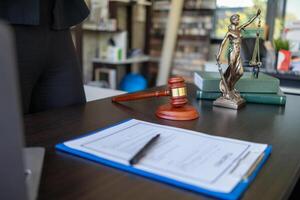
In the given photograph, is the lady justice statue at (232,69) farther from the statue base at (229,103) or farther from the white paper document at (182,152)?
the white paper document at (182,152)

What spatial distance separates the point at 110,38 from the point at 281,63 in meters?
1.73

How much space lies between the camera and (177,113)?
2.64 ft

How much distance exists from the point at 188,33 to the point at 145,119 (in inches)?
113

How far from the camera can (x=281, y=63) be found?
7.63 ft

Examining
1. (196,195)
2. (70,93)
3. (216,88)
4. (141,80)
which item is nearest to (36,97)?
(70,93)

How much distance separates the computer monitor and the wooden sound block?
518mm

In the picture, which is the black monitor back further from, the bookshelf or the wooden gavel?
the bookshelf

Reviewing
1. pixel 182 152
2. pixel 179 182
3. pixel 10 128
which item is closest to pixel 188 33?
pixel 182 152

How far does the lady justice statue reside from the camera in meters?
0.92

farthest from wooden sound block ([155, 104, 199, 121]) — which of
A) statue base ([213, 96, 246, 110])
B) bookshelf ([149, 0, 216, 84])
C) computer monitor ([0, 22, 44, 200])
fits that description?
bookshelf ([149, 0, 216, 84])

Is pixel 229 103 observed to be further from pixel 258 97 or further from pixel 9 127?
pixel 9 127

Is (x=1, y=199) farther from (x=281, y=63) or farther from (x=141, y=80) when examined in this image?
(x=141, y=80)

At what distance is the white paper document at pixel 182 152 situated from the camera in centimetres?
48

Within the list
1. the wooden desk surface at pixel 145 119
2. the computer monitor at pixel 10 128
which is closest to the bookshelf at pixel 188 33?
the wooden desk surface at pixel 145 119
